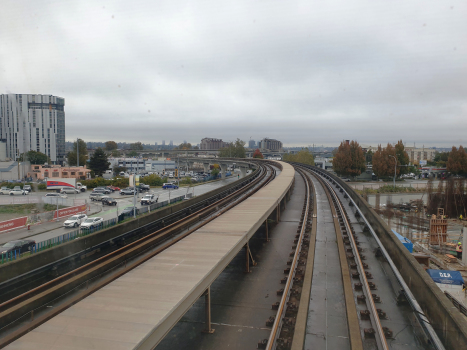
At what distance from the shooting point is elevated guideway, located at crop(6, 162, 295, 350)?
345 centimetres

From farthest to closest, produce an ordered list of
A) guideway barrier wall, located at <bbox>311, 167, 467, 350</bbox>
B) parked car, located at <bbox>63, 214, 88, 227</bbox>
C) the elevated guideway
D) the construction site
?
parked car, located at <bbox>63, 214, 88, 227</bbox> → the construction site → guideway barrier wall, located at <bbox>311, 167, 467, 350</bbox> → the elevated guideway

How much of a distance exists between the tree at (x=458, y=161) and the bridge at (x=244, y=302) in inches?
1758

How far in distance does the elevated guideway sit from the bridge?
2 cm

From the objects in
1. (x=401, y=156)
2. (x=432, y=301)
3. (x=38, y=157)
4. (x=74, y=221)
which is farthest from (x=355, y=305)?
(x=38, y=157)

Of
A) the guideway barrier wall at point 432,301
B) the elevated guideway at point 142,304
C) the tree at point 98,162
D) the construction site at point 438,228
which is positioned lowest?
the construction site at point 438,228

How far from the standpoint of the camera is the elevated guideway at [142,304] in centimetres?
345

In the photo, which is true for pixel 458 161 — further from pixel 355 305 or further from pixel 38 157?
pixel 38 157

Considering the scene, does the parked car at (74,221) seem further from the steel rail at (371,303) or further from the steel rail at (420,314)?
the steel rail at (420,314)

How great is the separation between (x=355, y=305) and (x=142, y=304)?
13.2ft

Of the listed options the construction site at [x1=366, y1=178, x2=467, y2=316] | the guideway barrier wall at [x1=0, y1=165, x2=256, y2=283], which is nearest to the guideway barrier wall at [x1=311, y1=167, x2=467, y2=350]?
the construction site at [x1=366, y1=178, x2=467, y2=316]

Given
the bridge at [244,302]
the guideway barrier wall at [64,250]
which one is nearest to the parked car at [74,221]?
the guideway barrier wall at [64,250]

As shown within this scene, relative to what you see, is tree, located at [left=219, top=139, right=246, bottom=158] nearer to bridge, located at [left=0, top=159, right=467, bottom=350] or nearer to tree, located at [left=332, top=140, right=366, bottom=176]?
tree, located at [left=332, top=140, right=366, bottom=176]

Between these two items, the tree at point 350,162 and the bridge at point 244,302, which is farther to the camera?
the tree at point 350,162

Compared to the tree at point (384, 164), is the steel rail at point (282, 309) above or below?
below
